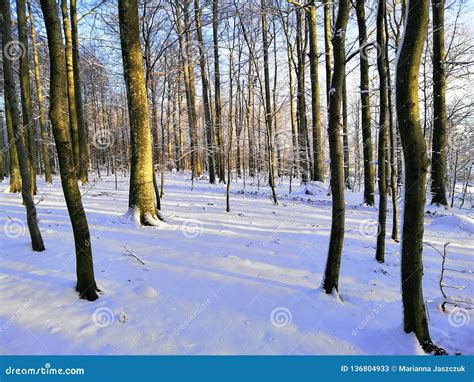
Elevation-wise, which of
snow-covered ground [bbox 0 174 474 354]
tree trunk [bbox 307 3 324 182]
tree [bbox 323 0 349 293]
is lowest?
snow-covered ground [bbox 0 174 474 354]

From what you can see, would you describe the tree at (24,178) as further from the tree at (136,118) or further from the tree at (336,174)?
the tree at (336,174)

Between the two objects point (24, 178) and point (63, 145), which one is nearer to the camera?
point (63, 145)

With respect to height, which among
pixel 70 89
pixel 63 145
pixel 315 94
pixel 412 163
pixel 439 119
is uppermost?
pixel 70 89

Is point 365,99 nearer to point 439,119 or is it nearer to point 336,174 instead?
point 439,119

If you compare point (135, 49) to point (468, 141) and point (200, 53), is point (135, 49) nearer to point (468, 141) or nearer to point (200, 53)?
point (200, 53)

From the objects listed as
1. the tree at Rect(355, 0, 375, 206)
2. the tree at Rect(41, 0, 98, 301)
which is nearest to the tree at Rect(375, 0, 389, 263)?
the tree at Rect(355, 0, 375, 206)

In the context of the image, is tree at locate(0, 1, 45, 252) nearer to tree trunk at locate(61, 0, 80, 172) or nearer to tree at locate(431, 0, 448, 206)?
tree trunk at locate(61, 0, 80, 172)

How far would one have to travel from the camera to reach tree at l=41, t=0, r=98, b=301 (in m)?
3.38

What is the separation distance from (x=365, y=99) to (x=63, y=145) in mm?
8484

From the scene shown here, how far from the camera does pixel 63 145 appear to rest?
3434mm

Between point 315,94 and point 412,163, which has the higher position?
point 315,94

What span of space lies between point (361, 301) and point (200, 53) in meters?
15.9

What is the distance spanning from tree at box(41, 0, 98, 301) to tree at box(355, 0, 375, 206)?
4127 mm

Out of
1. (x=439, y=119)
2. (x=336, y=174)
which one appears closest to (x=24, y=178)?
(x=336, y=174)
